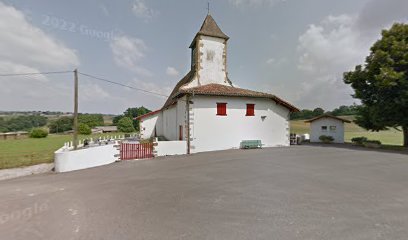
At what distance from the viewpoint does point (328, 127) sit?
23.1 meters

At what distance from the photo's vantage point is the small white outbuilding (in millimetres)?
22406

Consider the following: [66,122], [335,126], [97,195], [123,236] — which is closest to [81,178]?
[97,195]

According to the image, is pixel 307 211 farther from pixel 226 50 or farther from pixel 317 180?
pixel 226 50

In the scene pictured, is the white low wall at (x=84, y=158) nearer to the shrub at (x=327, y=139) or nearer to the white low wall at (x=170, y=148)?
the white low wall at (x=170, y=148)

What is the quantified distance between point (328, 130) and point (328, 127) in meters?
0.36

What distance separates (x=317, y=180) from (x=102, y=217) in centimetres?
708

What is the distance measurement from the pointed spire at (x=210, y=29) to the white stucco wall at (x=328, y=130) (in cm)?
1507

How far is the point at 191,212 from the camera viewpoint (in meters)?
4.66

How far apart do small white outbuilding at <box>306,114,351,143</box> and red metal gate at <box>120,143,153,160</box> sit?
20.2 m

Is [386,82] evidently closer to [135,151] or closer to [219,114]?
[219,114]

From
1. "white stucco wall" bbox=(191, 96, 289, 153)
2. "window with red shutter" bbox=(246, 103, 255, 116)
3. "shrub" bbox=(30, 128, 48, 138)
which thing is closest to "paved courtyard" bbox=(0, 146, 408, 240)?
"white stucco wall" bbox=(191, 96, 289, 153)

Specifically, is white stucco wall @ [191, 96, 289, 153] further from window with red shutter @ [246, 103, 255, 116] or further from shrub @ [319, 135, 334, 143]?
shrub @ [319, 135, 334, 143]

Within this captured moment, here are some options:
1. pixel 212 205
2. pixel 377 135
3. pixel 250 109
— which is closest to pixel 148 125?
pixel 250 109

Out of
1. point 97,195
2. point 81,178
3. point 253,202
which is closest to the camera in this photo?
point 253,202
